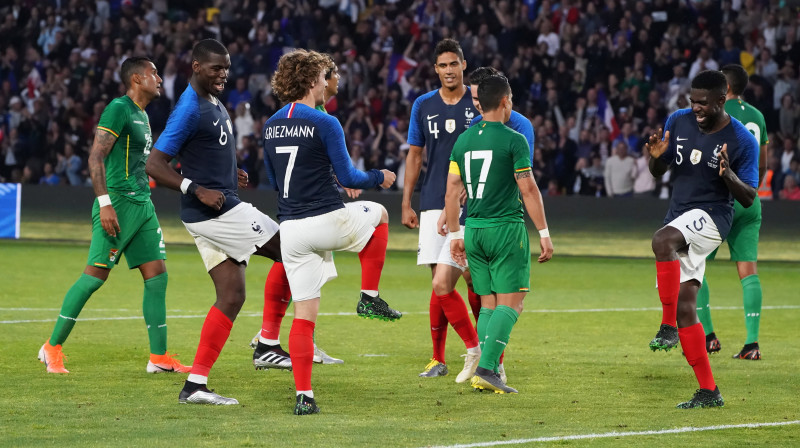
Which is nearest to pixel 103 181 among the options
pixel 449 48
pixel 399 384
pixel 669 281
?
pixel 399 384

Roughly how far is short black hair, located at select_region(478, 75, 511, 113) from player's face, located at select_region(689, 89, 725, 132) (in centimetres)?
114

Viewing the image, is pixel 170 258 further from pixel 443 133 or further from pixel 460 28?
pixel 443 133

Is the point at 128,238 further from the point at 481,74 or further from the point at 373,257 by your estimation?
the point at 481,74

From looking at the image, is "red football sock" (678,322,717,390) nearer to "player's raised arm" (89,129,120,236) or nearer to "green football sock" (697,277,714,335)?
"green football sock" (697,277,714,335)

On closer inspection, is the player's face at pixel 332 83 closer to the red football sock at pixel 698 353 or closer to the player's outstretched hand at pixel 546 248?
the player's outstretched hand at pixel 546 248

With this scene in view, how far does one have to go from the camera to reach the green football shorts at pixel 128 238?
8078mm

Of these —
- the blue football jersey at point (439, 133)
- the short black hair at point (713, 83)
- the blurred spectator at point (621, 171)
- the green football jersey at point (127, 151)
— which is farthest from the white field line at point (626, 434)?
the blurred spectator at point (621, 171)

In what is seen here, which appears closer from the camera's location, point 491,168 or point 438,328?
point 491,168

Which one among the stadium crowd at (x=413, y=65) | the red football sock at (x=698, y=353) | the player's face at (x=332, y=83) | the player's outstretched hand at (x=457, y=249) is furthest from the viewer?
the stadium crowd at (x=413, y=65)

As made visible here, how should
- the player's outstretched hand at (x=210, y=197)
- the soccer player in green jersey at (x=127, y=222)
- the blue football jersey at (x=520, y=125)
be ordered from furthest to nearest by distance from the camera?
the soccer player in green jersey at (x=127, y=222), the blue football jersey at (x=520, y=125), the player's outstretched hand at (x=210, y=197)

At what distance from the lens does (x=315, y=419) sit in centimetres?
625

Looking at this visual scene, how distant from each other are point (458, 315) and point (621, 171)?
11.9 metres

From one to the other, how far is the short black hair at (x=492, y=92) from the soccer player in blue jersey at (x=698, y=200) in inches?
39.3

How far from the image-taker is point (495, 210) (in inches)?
277
